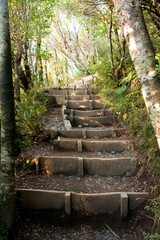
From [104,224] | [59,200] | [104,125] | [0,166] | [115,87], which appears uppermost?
[115,87]

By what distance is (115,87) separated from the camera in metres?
8.34

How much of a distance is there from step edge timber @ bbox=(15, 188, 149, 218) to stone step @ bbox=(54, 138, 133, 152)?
156cm

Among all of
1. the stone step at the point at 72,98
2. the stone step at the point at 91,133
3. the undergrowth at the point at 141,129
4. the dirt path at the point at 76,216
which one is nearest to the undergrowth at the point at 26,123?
the dirt path at the point at 76,216

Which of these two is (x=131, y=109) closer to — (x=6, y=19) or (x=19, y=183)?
(x=19, y=183)

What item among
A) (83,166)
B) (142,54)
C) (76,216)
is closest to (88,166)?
→ (83,166)

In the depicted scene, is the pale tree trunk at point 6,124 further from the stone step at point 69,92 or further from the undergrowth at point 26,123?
the stone step at point 69,92

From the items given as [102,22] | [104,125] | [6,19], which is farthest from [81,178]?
[102,22]

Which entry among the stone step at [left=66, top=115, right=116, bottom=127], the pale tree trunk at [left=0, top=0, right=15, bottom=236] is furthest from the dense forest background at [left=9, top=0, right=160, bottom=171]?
the pale tree trunk at [left=0, top=0, right=15, bottom=236]

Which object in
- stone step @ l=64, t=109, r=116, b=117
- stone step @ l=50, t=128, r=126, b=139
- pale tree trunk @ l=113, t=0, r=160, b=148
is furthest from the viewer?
stone step @ l=64, t=109, r=116, b=117

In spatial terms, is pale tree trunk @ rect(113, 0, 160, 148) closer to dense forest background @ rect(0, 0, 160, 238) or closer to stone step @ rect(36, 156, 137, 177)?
dense forest background @ rect(0, 0, 160, 238)

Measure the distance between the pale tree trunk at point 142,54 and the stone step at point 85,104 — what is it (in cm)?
549

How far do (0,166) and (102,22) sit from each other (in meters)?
6.84

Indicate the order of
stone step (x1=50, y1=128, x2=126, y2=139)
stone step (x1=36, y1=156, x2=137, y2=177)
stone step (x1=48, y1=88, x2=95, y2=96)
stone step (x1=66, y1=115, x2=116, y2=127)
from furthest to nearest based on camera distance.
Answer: stone step (x1=48, y1=88, x2=95, y2=96) → stone step (x1=66, y1=115, x2=116, y2=127) → stone step (x1=50, y1=128, x2=126, y2=139) → stone step (x1=36, y1=156, x2=137, y2=177)

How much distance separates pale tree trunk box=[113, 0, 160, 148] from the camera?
2.69 metres
